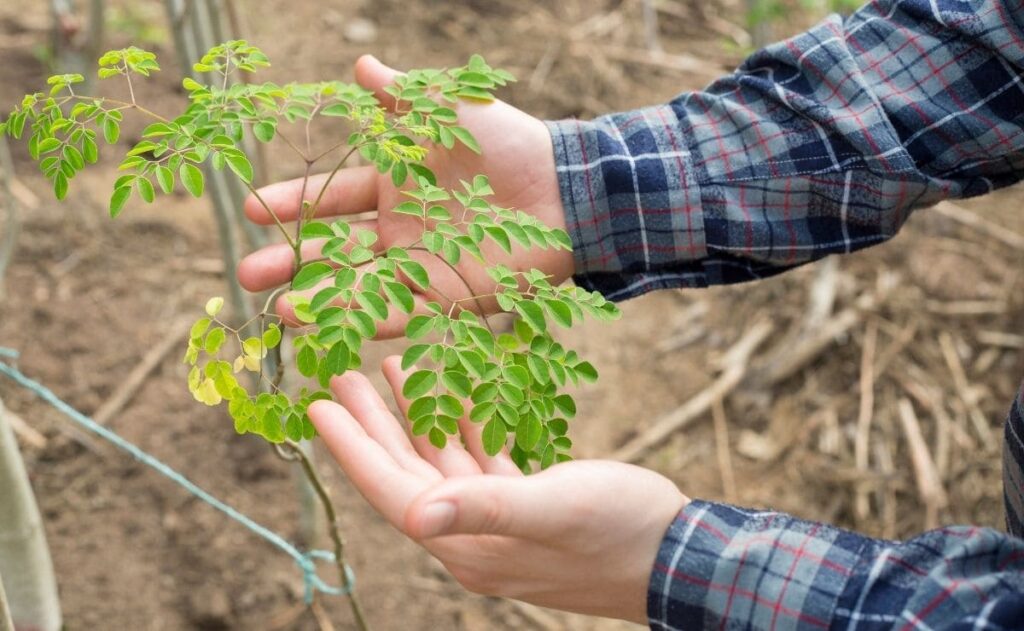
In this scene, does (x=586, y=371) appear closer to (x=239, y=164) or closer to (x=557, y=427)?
(x=557, y=427)

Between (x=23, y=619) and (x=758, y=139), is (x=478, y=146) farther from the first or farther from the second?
(x=23, y=619)

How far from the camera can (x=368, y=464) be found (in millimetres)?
1214

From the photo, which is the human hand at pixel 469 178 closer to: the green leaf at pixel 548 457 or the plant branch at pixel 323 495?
the plant branch at pixel 323 495

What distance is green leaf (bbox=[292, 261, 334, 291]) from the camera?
1.26 meters

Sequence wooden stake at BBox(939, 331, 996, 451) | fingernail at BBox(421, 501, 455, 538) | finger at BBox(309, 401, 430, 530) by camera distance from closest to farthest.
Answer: fingernail at BBox(421, 501, 455, 538), finger at BBox(309, 401, 430, 530), wooden stake at BBox(939, 331, 996, 451)

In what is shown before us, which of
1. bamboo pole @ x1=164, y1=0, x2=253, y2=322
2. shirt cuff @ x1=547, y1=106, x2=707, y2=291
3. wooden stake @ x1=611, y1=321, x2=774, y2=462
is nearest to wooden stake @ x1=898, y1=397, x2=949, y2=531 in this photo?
wooden stake @ x1=611, y1=321, x2=774, y2=462

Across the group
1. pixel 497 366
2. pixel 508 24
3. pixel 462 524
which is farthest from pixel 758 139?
pixel 508 24

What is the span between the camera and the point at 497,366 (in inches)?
49.0

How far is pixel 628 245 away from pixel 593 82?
2.69 metres

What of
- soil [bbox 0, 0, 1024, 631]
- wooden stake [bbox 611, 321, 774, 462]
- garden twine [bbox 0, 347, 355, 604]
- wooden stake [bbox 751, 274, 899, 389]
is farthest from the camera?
wooden stake [bbox 751, 274, 899, 389]

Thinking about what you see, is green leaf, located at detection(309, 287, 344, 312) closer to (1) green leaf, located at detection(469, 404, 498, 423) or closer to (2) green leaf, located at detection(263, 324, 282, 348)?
(2) green leaf, located at detection(263, 324, 282, 348)

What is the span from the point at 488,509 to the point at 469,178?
29.4 inches

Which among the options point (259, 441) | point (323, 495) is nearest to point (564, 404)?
point (323, 495)

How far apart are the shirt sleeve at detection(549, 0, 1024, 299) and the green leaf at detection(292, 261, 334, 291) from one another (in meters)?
0.54
